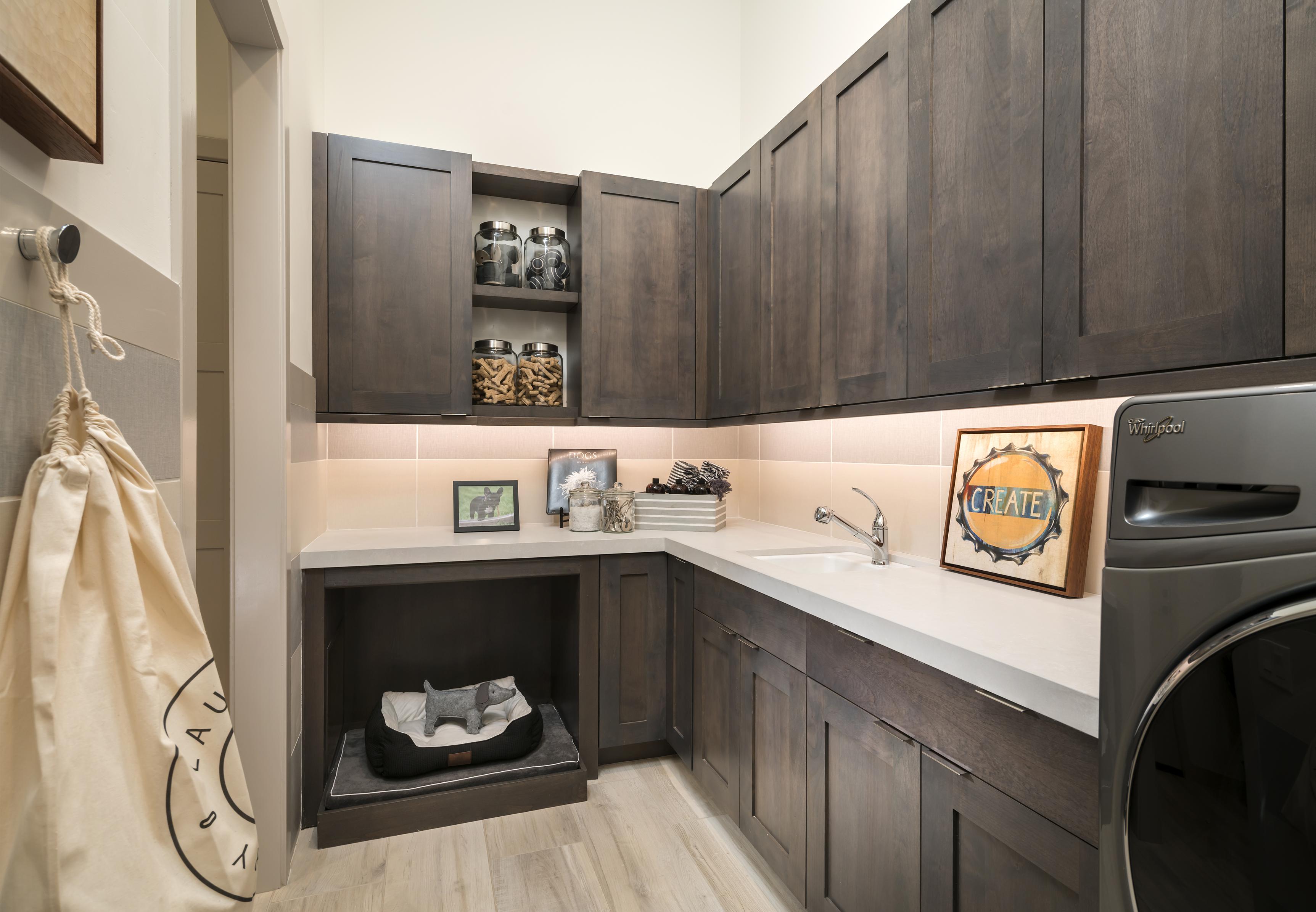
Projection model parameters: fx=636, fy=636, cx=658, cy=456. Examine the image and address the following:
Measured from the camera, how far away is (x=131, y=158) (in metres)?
0.83

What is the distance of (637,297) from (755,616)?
4.52 ft

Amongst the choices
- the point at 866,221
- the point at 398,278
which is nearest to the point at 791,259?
the point at 866,221

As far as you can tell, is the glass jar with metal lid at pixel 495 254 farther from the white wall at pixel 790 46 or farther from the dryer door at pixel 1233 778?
the dryer door at pixel 1233 778

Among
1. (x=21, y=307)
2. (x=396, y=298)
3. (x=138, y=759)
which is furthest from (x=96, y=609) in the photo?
(x=396, y=298)

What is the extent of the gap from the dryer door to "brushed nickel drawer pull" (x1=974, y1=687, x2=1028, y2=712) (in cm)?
25

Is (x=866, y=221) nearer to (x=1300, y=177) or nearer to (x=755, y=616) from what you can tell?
(x=1300, y=177)

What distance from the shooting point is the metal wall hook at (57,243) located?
0.60 meters

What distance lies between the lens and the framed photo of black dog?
249 centimetres

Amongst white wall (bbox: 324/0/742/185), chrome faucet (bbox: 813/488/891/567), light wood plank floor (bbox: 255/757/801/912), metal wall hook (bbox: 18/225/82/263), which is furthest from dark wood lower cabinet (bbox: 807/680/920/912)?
white wall (bbox: 324/0/742/185)

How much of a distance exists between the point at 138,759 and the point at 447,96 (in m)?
2.72

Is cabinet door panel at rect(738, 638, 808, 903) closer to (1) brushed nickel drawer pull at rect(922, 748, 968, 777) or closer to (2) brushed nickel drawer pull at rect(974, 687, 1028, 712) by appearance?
(1) brushed nickel drawer pull at rect(922, 748, 968, 777)

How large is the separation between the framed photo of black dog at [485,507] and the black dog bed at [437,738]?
609mm

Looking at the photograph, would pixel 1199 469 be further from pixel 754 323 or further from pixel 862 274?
pixel 754 323

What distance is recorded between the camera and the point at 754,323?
7.52ft
